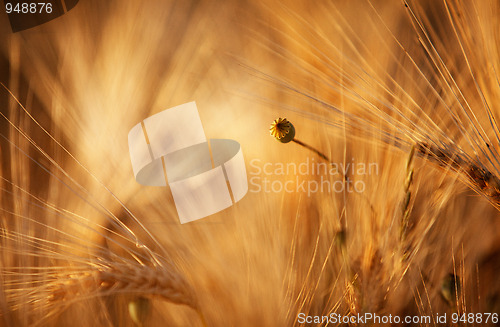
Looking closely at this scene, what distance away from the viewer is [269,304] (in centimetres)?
70

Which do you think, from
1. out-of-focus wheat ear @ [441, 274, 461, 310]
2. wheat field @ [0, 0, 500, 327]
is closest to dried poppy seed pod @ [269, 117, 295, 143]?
wheat field @ [0, 0, 500, 327]

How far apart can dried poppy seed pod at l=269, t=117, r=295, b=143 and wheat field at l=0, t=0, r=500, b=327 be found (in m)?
0.06

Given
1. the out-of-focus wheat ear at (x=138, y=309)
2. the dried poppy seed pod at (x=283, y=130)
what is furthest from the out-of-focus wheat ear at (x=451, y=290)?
the out-of-focus wheat ear at (x=138, y=309)

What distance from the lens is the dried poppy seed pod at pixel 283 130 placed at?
647 millimetres

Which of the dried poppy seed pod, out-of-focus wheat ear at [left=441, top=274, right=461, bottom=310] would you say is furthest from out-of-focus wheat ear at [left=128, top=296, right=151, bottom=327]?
out-of-focus wheat ear at [left=441, top=274, right=461, bottom=310]

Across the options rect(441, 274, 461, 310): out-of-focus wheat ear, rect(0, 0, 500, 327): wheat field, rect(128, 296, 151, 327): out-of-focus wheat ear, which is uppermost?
rect(0, 0, 500, 327): wheat field

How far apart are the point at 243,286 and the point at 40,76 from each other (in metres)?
0.64

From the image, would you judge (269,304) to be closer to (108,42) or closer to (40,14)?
(108,42)

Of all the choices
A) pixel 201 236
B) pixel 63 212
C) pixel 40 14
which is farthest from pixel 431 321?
pixel 40 14

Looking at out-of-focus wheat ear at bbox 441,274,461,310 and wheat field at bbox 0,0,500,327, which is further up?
wheat field at bbox 0,0,500,327

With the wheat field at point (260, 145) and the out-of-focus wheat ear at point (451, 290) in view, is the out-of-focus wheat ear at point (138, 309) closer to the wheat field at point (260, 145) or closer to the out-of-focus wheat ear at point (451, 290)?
the wheat field at point (260, 145)

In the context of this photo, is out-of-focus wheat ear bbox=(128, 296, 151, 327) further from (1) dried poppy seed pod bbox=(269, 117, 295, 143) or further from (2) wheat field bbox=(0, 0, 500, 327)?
(1) dried poppy seed pod bbox=(269, 117, 295, 143)

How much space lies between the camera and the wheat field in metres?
0.68

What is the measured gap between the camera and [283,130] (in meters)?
0.65
